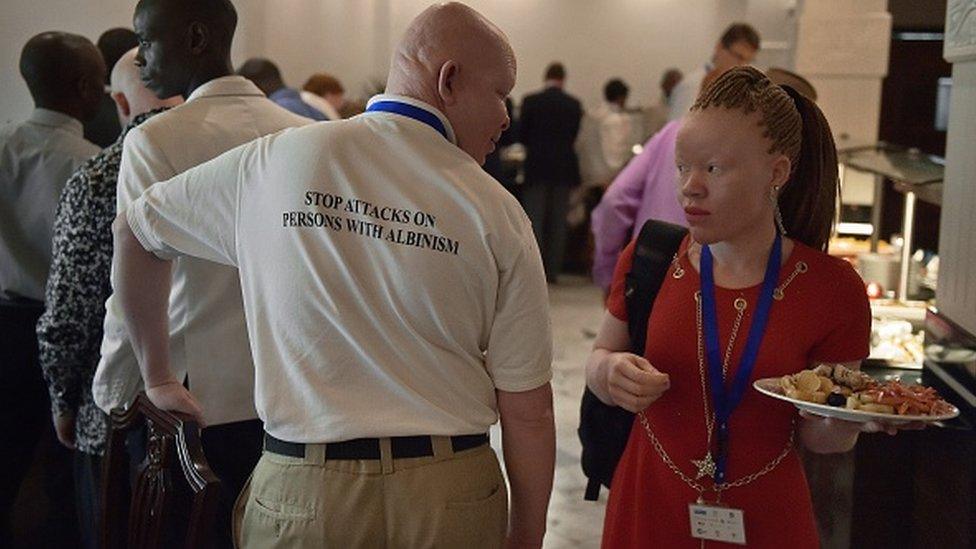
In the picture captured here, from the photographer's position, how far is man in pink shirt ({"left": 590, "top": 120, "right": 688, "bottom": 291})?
4.54 metres

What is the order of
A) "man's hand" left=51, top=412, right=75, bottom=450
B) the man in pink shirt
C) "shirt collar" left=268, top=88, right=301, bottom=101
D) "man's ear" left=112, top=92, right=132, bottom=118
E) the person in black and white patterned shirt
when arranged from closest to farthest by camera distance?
the person in black and white patterned shirt
"man's hand" left=51, top=412, right=75, bottom=450
"man's ear" left=112, top=92, right=132, bottom=118
the man in pink shirt
"shirt collar" left=268, top=88, right=301, bottom=101

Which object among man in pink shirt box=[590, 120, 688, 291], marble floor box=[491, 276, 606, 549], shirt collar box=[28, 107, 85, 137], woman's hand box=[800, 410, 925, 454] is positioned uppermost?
shirt collar box=[28, 107, 85, 137]

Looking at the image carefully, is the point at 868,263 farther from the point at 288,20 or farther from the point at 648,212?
the point at 288,20

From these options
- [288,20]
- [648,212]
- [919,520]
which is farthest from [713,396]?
[288,20]

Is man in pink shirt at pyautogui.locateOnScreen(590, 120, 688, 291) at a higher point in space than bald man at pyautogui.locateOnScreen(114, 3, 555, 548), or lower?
lower

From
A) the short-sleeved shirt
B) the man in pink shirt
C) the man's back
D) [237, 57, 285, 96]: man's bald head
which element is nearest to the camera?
the short-sleeved shirt

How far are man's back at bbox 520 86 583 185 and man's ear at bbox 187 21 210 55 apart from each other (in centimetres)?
865

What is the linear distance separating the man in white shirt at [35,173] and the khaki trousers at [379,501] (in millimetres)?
2108

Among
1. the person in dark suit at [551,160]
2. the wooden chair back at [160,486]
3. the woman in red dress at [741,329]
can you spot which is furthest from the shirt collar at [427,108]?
the person in dark suit at [551,160]

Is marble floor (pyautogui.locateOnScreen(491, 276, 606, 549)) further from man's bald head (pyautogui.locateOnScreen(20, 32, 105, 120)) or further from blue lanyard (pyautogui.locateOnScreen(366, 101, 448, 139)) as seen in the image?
blue lanyard (pyautogui.locateOnScreen(366, 101, 448, 139))

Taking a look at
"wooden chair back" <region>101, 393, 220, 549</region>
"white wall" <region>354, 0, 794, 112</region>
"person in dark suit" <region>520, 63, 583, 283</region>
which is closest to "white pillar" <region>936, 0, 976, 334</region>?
"wooden chair back" <region>101, 393, 220, 549</region>

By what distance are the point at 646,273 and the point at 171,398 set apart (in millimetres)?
859

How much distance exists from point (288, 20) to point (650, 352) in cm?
988

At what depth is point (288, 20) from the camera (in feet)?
38.5
